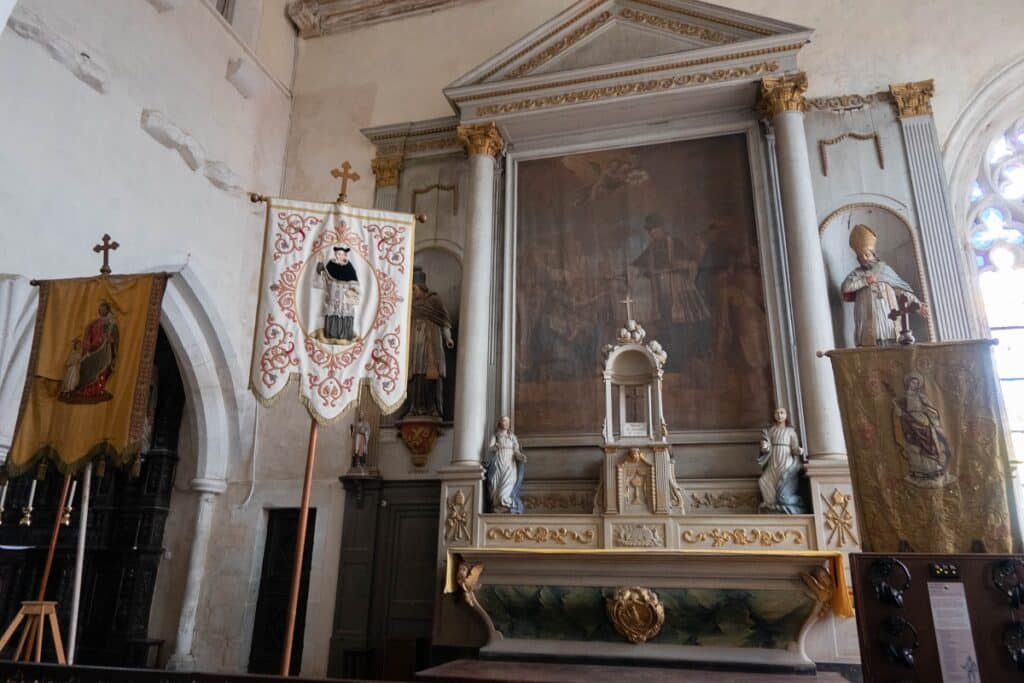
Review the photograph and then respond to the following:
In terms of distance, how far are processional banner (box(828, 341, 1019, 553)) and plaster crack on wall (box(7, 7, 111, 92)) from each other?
625 cm

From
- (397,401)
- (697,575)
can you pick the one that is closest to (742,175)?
(697,575)

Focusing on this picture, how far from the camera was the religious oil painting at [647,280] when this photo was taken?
272 inches

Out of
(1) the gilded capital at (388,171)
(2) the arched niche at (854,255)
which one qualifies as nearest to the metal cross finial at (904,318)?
(2) the arched niche at (854,255)

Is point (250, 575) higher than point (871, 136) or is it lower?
lower

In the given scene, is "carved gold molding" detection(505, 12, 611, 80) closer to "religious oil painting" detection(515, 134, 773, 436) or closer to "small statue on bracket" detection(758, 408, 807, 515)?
"religious oil painting" detection(515, 134, 773, 436)

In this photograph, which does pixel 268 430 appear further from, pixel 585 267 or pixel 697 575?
pixel 697 575

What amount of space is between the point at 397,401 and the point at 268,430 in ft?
14.6

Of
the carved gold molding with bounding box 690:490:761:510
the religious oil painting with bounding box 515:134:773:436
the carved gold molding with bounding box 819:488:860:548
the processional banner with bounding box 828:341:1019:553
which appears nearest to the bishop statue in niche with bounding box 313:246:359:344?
the processional banner with bounding box 828:341:1019:553

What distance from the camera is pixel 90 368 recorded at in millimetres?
4625

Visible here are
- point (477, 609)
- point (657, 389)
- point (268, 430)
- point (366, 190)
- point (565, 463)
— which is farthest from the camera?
point (366, 190)

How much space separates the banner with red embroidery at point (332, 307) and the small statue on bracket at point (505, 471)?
2595mm

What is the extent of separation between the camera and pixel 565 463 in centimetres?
698

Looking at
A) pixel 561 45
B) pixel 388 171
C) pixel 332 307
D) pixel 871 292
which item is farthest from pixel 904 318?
pixel 388 171

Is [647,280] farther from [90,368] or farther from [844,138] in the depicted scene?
[90,368]
